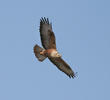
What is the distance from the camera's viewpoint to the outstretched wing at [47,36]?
19375 millimetres

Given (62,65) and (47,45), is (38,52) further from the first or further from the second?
(62,65)

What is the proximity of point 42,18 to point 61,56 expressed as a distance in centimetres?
205

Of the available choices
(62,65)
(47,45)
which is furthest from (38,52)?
(62,65)

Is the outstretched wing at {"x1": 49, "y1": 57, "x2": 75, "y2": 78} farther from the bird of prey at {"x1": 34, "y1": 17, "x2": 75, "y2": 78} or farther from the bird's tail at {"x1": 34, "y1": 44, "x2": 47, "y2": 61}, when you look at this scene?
the bird's tail at {"x1": 34, "y1": 44, "x2": 47, "y2": 61}

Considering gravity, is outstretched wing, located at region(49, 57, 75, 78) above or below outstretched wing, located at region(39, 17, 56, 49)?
below

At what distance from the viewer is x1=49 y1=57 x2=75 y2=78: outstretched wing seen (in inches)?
793

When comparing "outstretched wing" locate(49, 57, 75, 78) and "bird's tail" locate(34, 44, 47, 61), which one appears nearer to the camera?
"bird's tail" locate(34, 44, 47, 61)

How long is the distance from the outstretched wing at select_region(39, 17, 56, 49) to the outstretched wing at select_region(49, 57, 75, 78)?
2.77 ft

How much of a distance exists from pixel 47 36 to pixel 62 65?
5.72ft

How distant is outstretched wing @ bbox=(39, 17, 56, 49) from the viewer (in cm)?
1938

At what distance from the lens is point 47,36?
19.5 meters

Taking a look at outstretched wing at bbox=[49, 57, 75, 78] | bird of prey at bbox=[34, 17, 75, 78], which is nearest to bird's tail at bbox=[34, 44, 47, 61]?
bird of prey at bbox=[34, 17, 75, 78]

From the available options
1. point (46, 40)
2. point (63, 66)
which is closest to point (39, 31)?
point (46, 40)

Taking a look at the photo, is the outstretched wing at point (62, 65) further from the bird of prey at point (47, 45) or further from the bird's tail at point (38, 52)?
the bird's tail at point (38, 52)
